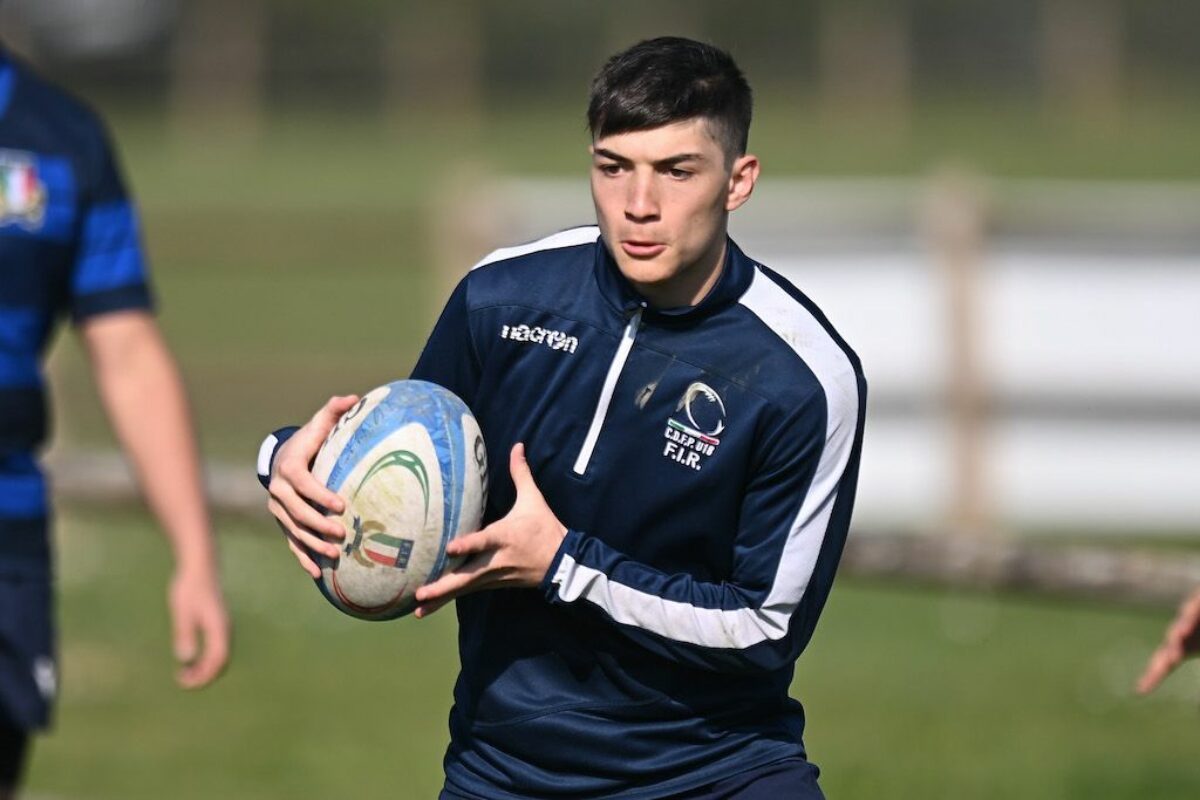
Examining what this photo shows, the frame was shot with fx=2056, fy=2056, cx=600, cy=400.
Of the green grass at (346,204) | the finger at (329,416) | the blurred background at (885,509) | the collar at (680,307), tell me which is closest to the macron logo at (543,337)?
the collar at (680,307)

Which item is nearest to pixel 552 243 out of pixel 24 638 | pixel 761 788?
pixel 761 788

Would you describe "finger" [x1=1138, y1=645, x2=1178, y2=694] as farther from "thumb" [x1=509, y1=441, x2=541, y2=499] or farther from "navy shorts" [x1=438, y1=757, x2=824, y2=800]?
"thumb" [x1=509, y1=441, x2=541, y2=499]

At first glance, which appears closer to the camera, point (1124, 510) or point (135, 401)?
point (135, 401)

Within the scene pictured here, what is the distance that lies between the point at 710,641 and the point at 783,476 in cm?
35

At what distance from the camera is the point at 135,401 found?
4914 millimetres

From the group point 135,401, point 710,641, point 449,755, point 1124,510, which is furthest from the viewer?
point 1124,510

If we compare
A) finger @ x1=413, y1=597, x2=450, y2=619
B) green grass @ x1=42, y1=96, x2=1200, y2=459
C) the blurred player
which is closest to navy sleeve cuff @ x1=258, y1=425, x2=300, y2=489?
finger @ x1=413, y1=597, x2=450, y2=619

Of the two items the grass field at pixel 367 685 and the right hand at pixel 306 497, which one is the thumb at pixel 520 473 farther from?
the grass field at pixel 367 685

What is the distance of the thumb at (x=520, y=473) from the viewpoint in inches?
151

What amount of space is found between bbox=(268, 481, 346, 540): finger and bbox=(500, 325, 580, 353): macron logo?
1.73 feet

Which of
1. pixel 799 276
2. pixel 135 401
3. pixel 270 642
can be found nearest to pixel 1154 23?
pixel 799 276

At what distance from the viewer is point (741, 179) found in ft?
13.1

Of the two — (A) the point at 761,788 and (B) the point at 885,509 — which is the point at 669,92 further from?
(B) the point at 885,509

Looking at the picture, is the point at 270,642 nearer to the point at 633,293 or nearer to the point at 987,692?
the point at 987,692
